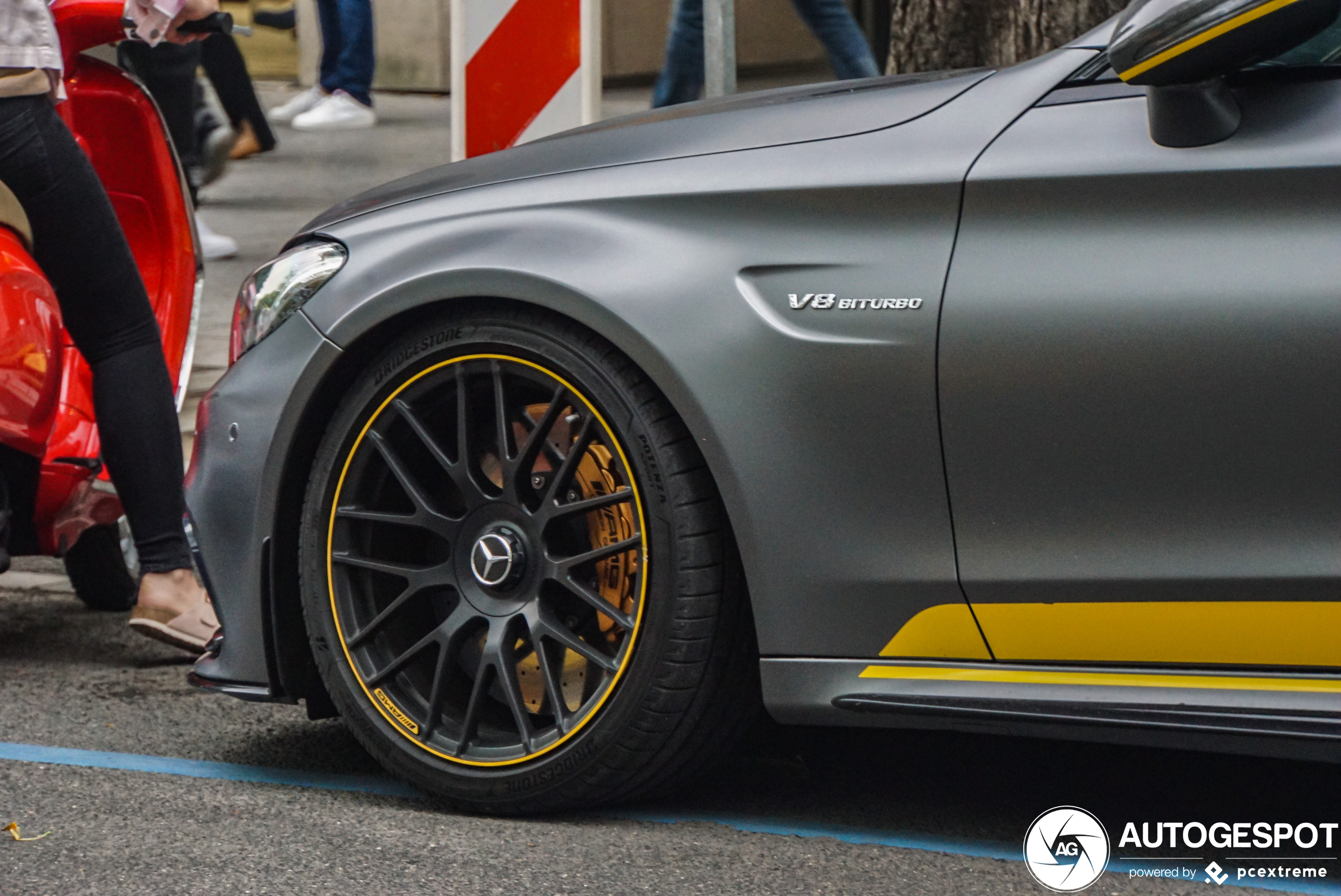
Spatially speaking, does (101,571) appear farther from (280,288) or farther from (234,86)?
(234,86)

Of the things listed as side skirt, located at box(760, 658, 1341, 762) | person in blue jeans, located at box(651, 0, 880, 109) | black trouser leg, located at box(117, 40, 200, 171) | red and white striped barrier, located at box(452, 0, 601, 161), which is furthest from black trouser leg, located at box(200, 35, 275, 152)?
side skirt, located at box(760, 658, 1341, 762)

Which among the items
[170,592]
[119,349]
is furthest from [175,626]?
[119,349]

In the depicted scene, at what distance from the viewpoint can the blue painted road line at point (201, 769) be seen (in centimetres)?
301

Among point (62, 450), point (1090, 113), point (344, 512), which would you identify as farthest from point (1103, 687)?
point (62, 450)

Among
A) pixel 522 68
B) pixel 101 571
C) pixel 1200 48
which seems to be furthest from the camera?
pixel 522 68

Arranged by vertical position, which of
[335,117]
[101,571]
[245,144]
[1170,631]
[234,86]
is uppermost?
[1170,631]

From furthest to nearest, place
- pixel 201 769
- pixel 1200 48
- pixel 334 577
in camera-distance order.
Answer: pixel 201 769
pixel 334 577
pixel 1200 48

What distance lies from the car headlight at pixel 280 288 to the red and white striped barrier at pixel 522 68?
1.64m

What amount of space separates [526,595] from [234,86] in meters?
5.69

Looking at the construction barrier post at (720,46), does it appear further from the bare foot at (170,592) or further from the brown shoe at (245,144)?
the brown shoe at (245,144)

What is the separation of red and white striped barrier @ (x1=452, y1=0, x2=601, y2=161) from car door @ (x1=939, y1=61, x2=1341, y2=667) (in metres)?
2.28

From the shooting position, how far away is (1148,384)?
7.63ft

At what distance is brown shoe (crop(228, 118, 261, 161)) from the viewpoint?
7.93 meters

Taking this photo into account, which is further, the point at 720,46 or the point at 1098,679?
the point at 720,46
